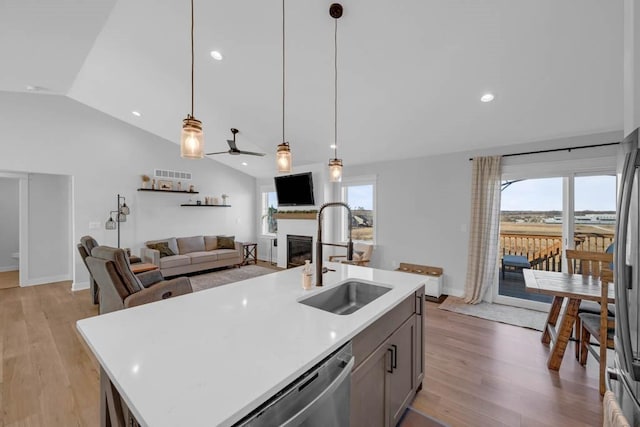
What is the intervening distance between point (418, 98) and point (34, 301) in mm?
6343

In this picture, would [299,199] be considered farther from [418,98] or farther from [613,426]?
[613,426]

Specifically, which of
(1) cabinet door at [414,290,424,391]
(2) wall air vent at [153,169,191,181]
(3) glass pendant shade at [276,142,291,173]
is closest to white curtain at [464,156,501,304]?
(1) cabinet door at [414,290,424,391]

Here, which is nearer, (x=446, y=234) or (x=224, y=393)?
(x=224, y=393)

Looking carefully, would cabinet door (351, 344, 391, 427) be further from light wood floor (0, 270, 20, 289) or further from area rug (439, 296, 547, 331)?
light wood floor (0, 270, 20, 289)

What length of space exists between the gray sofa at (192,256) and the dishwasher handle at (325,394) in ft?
16.8

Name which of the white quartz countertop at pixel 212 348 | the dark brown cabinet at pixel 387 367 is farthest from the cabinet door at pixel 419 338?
the white quartz countertop at pixel 212 348

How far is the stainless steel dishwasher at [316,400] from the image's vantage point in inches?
29.6

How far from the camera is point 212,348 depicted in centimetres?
95

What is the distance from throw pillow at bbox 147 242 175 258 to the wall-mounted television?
8.44 ft

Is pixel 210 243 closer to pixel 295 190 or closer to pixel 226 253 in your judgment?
pixel 226 253

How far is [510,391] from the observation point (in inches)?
80.1

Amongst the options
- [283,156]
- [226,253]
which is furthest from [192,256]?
[283,156]

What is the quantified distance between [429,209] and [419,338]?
296 cm

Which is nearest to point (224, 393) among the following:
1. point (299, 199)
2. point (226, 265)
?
point (299, 199)
